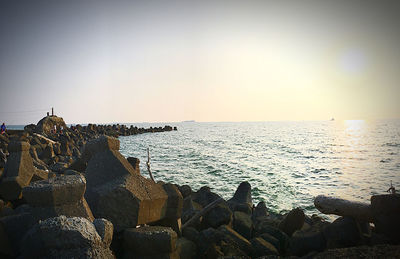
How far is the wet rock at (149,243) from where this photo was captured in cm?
285

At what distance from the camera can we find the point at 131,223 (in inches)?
123

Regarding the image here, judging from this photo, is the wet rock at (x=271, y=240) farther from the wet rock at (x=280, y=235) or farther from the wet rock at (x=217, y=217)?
the wet rock at (x=217, y=217)

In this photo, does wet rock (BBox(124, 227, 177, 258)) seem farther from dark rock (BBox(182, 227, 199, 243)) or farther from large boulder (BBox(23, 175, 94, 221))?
dark rock (BBox(182, 227, 199, 243))

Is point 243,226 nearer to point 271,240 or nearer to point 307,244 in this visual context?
point 271,240

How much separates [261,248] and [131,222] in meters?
2.47

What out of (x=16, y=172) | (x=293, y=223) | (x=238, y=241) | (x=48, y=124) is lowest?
(x=293, y=223)

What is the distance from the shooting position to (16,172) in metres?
5.22

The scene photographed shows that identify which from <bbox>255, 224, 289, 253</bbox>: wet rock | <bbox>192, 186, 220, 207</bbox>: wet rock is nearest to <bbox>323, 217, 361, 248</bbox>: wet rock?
<bbox>255, 224, 289, 253</bbox>: wet rock

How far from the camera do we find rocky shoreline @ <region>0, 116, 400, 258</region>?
220cm

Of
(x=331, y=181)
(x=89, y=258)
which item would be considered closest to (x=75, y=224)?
(x=89, y=258)

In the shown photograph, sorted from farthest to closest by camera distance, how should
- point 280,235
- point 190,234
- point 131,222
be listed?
point 280,235
point 190,234
point 131,222

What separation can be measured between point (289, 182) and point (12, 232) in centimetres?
1416

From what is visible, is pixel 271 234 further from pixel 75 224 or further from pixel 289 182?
pixel 289 182

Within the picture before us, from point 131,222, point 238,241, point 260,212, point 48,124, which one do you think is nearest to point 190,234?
point 238,241
